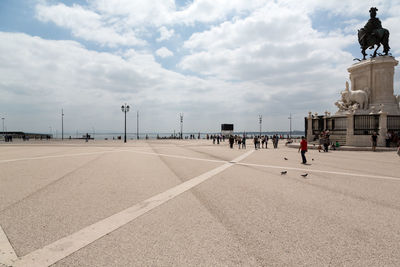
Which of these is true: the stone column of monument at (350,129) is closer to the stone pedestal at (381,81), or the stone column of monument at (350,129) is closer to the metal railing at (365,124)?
the metal railing at (365,124)

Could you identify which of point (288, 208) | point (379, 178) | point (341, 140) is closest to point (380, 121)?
point (341, 140)

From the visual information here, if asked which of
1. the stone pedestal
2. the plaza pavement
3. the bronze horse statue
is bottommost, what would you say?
the plaza pavement

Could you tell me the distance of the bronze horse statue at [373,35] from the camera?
2423 cm

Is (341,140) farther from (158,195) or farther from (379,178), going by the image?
(158,195)

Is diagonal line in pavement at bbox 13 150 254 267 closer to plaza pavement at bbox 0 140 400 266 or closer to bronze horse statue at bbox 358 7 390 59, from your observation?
plaza pavement at bbox 0 140 400 266

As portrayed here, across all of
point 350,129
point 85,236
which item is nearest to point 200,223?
point 85,236

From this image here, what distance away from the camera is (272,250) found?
3.03 meters

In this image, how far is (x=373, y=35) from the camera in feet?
81.3

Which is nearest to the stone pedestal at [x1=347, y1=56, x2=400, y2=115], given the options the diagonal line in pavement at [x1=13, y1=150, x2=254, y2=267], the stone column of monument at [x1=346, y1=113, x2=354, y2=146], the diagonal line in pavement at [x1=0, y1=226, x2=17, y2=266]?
the stone column of monument at [x1=346, y1=113, x2=354, y2=146]

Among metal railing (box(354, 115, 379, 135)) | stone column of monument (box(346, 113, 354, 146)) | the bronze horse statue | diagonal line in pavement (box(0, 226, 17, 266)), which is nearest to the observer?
diagonal line in pavement (box(0, 226, 17, 266))

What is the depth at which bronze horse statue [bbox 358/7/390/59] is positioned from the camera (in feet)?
79.5

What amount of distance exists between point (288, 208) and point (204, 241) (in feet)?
7.43

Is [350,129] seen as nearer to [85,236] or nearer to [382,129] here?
[382,129]

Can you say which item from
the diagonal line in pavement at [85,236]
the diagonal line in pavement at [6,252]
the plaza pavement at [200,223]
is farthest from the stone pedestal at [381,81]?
the diagonal line in pavement at [6,252]
